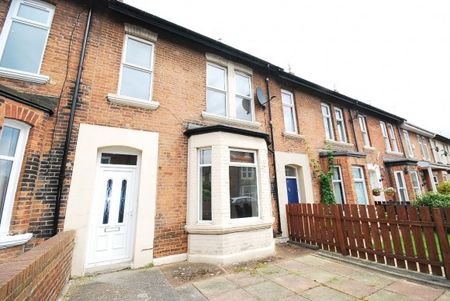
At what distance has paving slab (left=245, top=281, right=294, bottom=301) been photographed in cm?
367

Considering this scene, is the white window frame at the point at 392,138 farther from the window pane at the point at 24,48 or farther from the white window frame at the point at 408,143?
the window pane at the point at 24,48

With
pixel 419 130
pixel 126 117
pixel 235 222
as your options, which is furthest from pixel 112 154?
pixel 419 130

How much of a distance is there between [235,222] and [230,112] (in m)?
3.81

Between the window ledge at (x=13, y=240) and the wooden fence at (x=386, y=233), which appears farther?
the wooden fence at (x=386, y=233)

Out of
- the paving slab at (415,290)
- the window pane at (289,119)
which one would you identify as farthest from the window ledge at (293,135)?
the paving slab at (415,290)

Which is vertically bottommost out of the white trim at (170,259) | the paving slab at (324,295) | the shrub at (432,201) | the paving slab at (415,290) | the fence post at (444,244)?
the paving slab at (324,295)

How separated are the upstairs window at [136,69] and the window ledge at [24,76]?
164cm

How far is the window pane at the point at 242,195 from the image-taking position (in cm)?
619

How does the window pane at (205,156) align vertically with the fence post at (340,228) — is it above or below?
above

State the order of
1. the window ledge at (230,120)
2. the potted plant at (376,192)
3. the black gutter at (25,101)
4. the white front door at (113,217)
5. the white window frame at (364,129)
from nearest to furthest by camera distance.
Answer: the black gutter at (25,101), the white front door at (113,217), the window ledge at (230,120), the potted plant at (376,192), the white window frame at (364,129)

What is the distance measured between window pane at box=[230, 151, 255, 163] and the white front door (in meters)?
2.82

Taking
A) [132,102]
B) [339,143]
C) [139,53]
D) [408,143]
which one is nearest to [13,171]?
[132,102]

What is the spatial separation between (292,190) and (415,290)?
17.1 feet

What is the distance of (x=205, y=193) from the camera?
19.9ft
